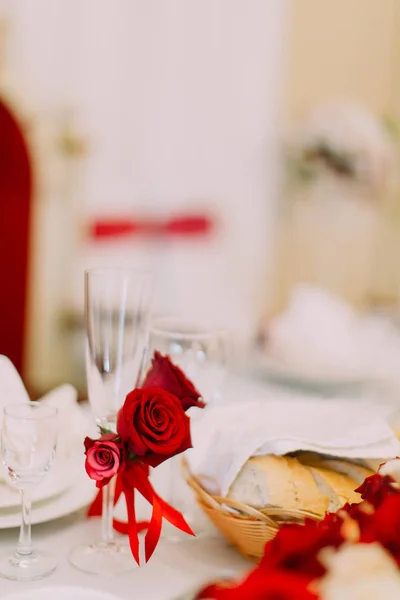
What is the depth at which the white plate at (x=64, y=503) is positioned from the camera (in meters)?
0.77

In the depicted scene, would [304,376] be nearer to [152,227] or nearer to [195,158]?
[152,227]

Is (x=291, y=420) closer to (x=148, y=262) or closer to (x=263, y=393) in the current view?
(x=263, y=393)

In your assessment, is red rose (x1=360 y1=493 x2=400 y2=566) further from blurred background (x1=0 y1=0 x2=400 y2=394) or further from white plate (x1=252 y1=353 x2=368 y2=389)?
blurred background (x1=0 y1=0 x2=400 y2=394)

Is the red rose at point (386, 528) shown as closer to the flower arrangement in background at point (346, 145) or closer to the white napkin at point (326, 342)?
the white napkin at point (326, 342)

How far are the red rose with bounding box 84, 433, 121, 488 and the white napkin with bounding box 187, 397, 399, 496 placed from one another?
0.12m

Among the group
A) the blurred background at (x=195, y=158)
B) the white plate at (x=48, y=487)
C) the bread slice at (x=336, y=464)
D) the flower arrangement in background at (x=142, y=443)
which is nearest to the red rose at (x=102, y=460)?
the flower arrangement in background at (x=142, y=443)

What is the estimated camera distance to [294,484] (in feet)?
2.37

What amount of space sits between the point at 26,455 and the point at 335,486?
1.01ft

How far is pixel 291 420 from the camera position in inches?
33.8

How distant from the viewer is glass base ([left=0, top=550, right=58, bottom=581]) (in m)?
0.68

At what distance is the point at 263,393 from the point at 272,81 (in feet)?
6.86

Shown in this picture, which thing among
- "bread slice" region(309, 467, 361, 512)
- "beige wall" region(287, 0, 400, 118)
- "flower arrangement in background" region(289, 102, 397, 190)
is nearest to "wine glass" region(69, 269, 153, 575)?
"bread slice" region(309, 467, 361, 512)

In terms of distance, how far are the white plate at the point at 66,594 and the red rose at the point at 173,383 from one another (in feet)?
0.63

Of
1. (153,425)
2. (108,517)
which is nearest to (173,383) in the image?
(153,425)
